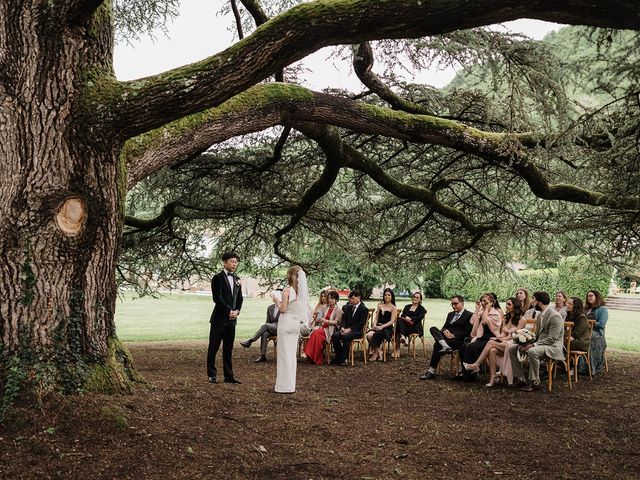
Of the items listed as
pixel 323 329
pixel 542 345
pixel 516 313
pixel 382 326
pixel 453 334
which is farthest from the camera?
pixel 382 326

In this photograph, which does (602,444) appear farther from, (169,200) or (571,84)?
(169,200)

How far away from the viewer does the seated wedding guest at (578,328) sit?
982cm

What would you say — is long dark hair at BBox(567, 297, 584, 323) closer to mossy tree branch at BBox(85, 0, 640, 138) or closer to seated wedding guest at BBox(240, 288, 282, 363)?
seated wedding guest at BBox(240, 288, 282, 363)

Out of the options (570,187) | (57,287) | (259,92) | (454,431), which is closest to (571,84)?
(570,187)

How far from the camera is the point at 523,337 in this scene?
8625 millimetres

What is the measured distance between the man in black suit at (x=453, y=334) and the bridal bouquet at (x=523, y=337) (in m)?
1.36

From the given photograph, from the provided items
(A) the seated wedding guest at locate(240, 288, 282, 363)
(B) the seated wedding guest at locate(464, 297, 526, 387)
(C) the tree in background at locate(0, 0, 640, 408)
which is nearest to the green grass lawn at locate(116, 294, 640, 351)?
(A) the seated wedding guest at locate(240, 288, 282, 363)

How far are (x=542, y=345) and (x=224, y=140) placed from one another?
5.39 meters

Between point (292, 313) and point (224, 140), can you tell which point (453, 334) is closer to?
point (292, 313)

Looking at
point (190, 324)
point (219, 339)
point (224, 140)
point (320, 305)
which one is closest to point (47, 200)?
point (224, 140)

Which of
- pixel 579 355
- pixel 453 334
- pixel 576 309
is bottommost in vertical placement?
pixel 579 355

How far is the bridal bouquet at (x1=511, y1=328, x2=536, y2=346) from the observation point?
8641mm

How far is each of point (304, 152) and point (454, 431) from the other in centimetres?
598

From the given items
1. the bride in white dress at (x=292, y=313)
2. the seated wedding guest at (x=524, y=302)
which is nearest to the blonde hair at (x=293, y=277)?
the bride in white dress at (x=292, y=313)
